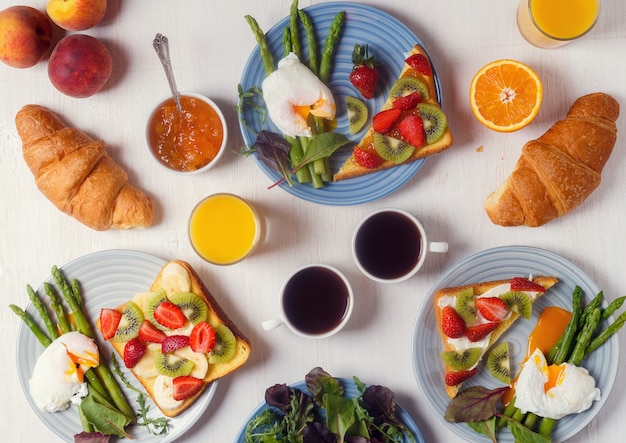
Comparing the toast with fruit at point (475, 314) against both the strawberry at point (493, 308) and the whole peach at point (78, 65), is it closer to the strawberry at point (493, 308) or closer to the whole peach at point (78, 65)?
the strawberry at point (493, 308)

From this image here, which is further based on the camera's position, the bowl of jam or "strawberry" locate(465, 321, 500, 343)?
the bowl of jam

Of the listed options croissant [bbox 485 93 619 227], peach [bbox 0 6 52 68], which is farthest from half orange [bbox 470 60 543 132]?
peach [bbox 0 6 52 68]

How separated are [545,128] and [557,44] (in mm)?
319

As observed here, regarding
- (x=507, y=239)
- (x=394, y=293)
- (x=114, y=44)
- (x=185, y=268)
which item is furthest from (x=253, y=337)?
(x=114, y=44)

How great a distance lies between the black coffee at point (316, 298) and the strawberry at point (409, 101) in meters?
0.67

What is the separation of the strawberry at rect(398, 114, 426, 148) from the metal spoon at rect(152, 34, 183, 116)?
85 cm

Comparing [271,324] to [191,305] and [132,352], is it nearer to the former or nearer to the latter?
[191,305]

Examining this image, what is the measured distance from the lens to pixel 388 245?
2.46 m

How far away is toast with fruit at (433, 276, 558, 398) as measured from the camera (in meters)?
2.41

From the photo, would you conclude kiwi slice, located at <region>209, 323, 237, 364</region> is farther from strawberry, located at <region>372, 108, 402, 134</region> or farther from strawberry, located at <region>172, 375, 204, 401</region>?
strawberry, located at <region>372, 108, 402, 134</region>

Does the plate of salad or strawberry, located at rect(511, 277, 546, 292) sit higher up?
strawberry, located at rect(511, 277, 546, 292)

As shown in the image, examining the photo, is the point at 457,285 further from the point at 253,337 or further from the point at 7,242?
the point at 7,242

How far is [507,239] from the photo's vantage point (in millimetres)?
2561

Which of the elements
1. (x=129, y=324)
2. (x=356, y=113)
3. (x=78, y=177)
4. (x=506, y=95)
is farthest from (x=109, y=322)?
(x=506, y=95)
